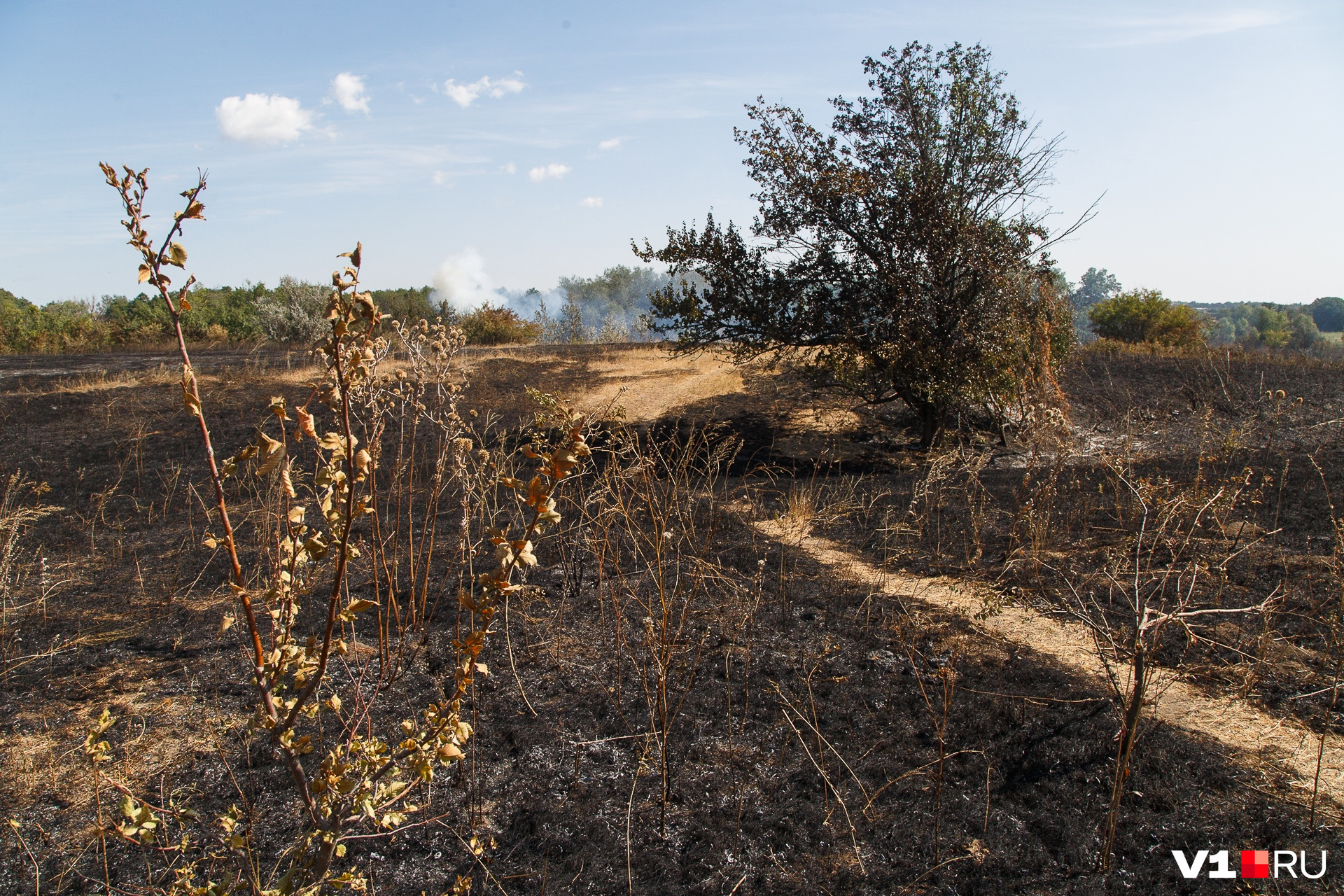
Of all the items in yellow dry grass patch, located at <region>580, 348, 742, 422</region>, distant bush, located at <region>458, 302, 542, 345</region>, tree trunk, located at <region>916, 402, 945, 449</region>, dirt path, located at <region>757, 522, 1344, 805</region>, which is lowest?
dirt path, located at <region>757, 522, 1344, 805</region>

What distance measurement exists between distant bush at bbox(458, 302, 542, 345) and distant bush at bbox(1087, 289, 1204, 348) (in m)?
16.0

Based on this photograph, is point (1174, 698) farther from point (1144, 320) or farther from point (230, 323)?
point (230, 323)

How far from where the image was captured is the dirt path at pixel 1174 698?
9.45 feet

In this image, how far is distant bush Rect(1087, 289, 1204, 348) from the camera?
66.3 feet

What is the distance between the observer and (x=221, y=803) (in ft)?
8.34

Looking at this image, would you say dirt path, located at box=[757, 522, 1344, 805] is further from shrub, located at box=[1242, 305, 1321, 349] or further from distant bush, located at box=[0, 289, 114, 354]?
shrub, located at box=[1242, 305, 1321, 349]

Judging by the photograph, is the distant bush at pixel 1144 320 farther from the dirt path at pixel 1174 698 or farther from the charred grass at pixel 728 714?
the dirt path at pixel 1174 698

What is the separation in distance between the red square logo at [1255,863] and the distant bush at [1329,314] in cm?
9813

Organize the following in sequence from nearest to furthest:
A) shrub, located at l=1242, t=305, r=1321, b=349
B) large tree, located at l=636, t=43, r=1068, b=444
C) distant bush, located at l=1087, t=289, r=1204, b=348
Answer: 1. large tree, located at l=636, t=43, r=1068, b=444
2. distant bush, located at l=1087, t=289, r=1204, b=348
3. shrub, located at l=1242, t=305, r=1321, b=349

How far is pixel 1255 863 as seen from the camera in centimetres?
228

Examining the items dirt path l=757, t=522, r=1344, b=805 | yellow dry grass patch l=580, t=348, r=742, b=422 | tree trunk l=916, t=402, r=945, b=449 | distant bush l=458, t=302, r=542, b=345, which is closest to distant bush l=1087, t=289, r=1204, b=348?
yellow dry grass patch l=580, t=348, r=742, b=422

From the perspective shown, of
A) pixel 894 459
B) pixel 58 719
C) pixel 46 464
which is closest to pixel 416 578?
pixel 58 719

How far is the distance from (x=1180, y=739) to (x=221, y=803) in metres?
3.48

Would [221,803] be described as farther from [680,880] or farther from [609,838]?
[680,880]
